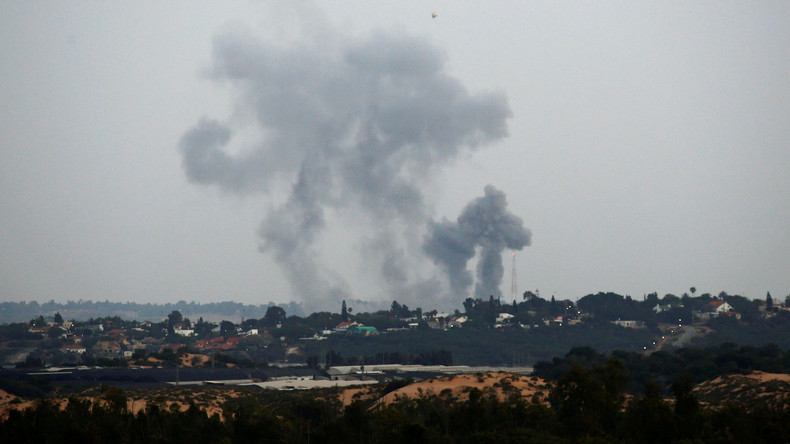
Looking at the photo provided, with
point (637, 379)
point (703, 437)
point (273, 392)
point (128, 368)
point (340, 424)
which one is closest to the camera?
point (703, 437)

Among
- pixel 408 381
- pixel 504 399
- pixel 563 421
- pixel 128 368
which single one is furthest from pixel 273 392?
pixel 563 421

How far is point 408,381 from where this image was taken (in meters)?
119

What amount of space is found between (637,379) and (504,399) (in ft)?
148

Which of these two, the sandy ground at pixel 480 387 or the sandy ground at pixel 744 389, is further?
the sandy ground at pixel 480 387

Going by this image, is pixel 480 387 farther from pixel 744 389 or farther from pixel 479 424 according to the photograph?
pixel 744 389

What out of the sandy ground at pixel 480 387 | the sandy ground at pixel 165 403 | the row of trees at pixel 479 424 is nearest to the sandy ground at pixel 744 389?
the sandy ground at pixel 480 387

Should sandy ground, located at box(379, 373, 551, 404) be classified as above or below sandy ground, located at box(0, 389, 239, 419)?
above

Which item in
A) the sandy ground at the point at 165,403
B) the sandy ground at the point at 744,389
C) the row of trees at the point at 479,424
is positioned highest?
the sandy ground at the point at 744,389

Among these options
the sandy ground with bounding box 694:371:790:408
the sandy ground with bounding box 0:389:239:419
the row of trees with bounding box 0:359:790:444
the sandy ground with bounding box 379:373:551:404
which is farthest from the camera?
the sandy ground with bounding box 379:373:551:404

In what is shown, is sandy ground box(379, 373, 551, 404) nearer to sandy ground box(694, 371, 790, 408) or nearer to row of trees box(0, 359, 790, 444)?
row of trees box(0, 359, 790, 444)

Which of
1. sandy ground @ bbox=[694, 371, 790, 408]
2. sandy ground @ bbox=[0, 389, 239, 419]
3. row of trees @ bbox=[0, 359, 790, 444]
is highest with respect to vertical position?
sandy ground @ bbox=[694, 371, 790, 408]

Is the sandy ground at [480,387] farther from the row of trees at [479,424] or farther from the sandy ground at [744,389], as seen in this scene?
the sandy ground at [744,389]

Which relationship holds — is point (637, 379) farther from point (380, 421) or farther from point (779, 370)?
point (380, 421)

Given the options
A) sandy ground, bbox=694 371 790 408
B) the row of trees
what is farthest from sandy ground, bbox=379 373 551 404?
sandy ground, bbox=694 371 790 408
